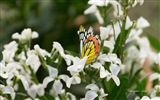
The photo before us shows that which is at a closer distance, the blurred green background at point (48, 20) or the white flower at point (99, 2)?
the white flower at point (99, 2)

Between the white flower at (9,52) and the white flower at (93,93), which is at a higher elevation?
the white flower at (9,52)

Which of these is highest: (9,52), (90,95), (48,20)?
(48,20)

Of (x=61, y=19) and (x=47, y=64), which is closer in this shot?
(x=47, y=64)

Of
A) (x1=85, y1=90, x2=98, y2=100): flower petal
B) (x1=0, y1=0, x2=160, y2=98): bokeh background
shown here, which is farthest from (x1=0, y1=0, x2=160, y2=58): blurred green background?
(x1=85, y1=90, x2=98, y2=100): flower petal

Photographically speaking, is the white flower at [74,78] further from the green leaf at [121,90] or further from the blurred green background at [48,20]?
the blurred green background at [48,20]

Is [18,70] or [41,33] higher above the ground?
[41,33]

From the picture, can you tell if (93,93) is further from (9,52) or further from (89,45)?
(9,52)

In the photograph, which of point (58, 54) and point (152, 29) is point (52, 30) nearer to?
point (58, 54)

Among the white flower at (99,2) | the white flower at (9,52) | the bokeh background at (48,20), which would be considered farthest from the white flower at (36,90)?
the bokeh background at (48,20)

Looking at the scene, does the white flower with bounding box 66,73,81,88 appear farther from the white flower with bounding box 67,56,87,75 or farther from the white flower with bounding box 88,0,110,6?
the white flower with bounding box 88,0,110,6

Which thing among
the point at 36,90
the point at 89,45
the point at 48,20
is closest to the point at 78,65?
the point at 89,45

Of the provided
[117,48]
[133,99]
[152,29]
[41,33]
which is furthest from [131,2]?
[152,29]
